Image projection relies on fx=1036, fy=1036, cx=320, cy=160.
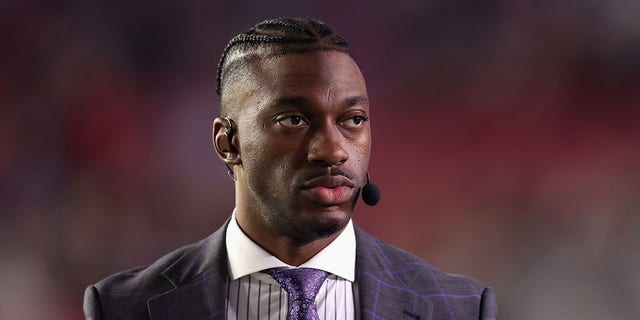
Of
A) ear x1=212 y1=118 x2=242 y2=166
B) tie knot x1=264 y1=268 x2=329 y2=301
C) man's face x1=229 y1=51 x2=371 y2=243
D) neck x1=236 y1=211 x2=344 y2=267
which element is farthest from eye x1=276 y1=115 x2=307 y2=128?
tie knot x1=264 y1=268 x2=329 y2=301

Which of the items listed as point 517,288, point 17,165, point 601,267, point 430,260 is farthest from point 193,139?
Answer: point 601,267

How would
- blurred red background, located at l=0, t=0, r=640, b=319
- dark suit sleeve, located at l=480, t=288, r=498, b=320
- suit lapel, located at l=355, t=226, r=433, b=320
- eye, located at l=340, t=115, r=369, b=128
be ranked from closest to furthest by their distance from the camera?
eye, located at l=340, t=115, r=369, b=128, suit lapel, located at l=355, t=226, r=433, b=320, dark suit sleeve, located at l=480, t=288, r=498, b=320, blurred red background, located at l=0, t=0, r=640, b=319

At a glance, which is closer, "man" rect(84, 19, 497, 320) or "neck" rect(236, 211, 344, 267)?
"man" rect(84, 19, 497, 320)

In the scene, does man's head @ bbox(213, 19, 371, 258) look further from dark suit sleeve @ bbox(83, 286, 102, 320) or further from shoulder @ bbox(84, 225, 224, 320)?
dark suit sleeve @ bbox(83, 286, 102, 320)

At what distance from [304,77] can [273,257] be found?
623mm

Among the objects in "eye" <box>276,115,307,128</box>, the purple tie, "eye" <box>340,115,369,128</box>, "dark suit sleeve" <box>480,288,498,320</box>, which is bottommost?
"dark suit sleeve" <box>480,288,498,320</box>

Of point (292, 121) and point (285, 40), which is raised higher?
point (285, 40)

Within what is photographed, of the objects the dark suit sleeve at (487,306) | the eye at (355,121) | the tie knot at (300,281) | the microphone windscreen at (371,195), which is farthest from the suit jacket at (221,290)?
the eye at (355,121)

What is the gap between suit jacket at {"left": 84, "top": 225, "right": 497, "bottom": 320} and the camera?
11.4 ft

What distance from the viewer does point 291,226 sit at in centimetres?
335

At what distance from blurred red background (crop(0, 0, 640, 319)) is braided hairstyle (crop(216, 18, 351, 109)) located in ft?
3.68

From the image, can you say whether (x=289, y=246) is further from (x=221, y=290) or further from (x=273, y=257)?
(x=221, y=290)

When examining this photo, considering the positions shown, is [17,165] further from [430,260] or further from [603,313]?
[603,313]

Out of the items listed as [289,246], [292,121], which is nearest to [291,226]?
[289,246]
